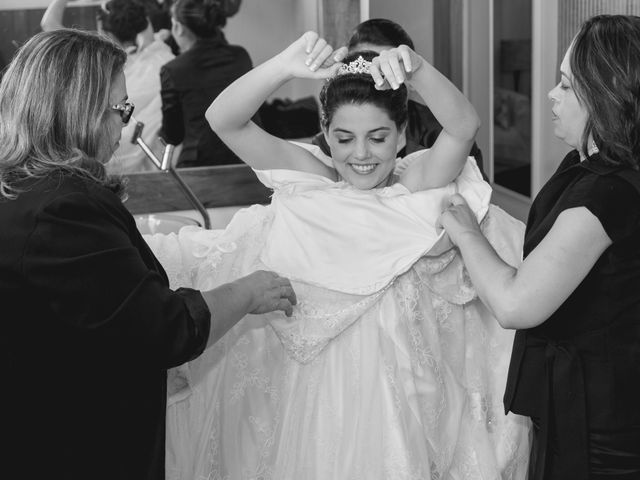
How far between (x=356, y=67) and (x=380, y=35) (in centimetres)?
66

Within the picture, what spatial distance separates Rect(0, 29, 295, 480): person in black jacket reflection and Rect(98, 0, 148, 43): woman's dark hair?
2145mm

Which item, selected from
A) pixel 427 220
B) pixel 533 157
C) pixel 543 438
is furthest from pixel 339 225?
pixel 533 157

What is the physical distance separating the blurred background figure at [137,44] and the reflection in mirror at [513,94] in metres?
1.37

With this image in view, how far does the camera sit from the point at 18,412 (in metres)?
1.49

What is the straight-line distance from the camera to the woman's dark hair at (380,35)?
2.67 metres

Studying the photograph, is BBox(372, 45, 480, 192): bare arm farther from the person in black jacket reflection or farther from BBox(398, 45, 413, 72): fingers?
the person in black jacket reflection

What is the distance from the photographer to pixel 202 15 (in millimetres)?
3713

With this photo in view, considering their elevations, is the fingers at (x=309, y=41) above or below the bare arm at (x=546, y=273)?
above

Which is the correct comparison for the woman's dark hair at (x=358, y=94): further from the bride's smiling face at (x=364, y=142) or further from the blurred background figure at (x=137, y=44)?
the blurred background figure at (x=137, y=44)

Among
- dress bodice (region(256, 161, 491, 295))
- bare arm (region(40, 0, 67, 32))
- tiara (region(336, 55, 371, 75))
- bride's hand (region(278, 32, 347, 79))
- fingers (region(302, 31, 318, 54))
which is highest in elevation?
bare arm (region(40, 0, 67, 32))

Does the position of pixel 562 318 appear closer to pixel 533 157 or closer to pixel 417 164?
pixel 417 164

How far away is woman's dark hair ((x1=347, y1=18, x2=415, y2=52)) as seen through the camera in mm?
2670

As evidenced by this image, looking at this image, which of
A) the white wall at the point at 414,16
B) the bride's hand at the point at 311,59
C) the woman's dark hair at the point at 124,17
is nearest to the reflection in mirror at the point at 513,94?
the white wall at the point at 414,16

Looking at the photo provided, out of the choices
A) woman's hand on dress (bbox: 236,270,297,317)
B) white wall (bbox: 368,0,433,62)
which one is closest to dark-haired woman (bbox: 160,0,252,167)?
white wall (bbox: 368,0,433,62)
